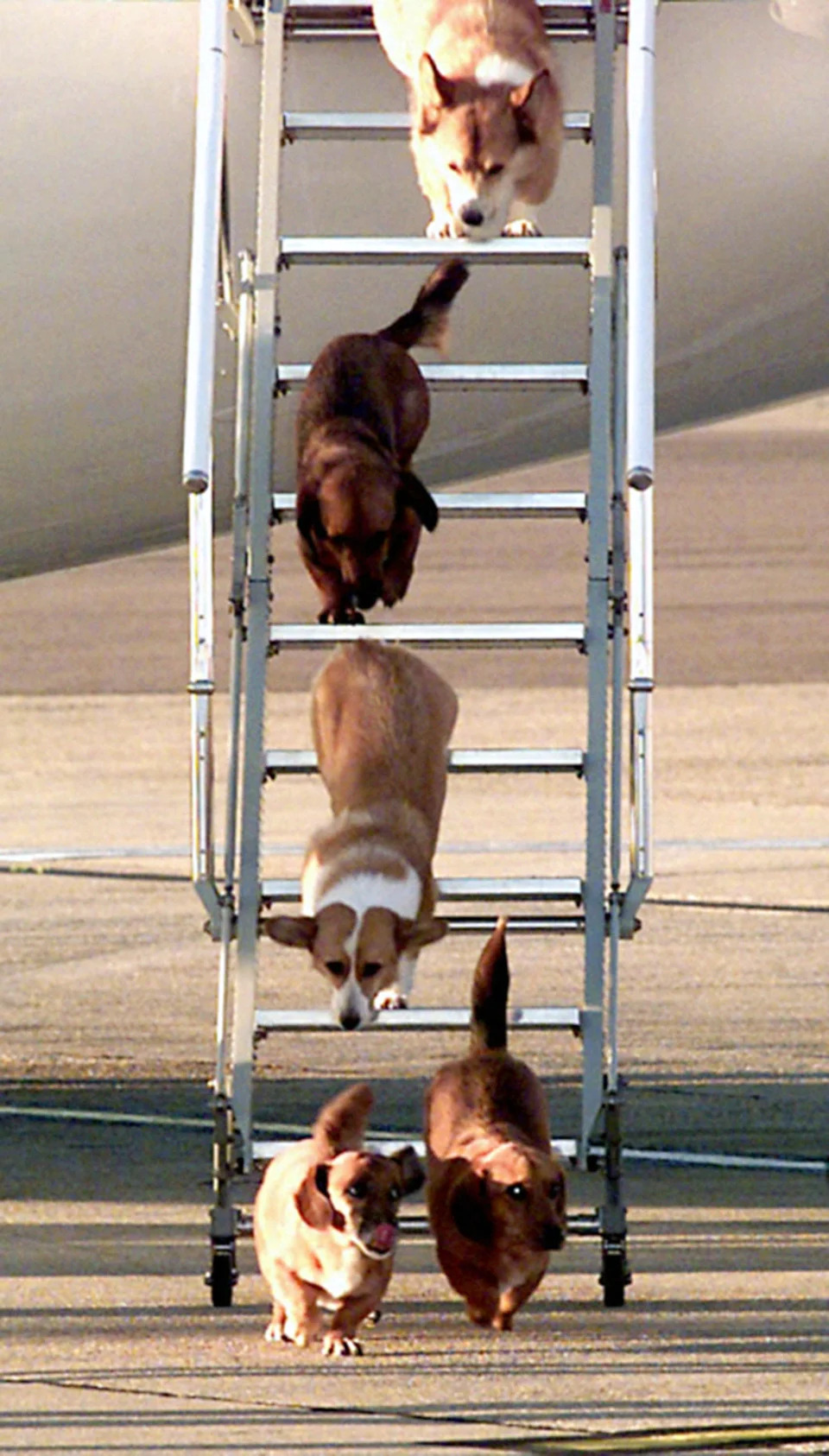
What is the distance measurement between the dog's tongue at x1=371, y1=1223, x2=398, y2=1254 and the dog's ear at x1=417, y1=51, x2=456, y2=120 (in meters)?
2.61

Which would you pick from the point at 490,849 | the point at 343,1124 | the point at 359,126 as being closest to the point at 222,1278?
the point at 343,1124

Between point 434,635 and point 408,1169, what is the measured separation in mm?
1410

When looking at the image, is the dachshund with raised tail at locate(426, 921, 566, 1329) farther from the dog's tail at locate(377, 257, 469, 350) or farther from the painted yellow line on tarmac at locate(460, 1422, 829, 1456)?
the dog's tail at locate(377, 257, 469, 350)

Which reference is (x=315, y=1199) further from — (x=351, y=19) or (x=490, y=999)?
(x=351, y=19)

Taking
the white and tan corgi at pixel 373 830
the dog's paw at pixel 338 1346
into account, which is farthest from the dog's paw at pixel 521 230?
the dog's paw at pixel 338 1346

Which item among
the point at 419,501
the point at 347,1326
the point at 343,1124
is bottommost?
the point at 347,1326

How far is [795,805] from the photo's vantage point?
53.5 feet

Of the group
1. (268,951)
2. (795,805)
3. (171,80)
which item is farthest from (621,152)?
(795,805)

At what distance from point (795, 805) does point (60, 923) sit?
495 centimetres

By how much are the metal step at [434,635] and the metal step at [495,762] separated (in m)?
0.25

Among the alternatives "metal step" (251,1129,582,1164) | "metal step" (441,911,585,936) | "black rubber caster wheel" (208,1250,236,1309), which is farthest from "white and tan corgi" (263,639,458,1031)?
"black rubber caster wheel" (208,1250,236,1309)

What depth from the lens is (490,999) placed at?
6.27m

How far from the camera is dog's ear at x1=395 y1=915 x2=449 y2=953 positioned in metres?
6.12

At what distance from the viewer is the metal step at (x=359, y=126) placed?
709 cm
